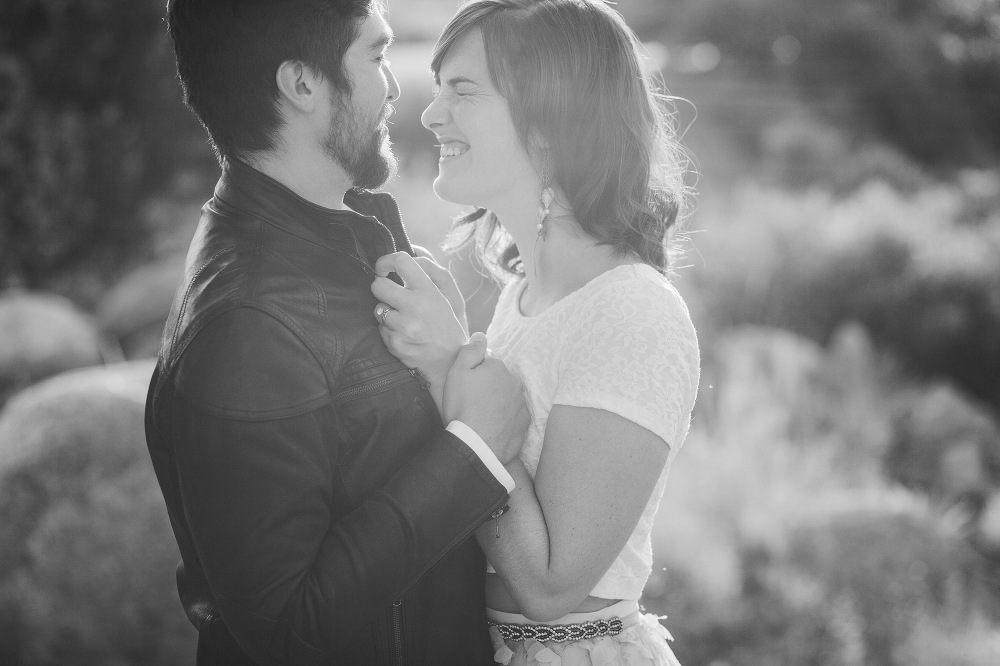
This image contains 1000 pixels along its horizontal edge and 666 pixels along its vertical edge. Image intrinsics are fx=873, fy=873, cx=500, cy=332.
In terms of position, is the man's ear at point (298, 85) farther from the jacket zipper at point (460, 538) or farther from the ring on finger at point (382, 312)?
the jacket zipper at point (460, 538)

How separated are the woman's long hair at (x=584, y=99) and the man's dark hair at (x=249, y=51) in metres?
0.46

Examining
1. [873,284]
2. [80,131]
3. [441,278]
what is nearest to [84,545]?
[441,278]

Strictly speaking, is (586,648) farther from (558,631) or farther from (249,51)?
(249,51)

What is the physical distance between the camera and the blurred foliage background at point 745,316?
161 inches

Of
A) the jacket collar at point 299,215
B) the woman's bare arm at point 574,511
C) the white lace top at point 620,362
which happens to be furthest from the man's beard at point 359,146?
the woman's bare arm at point 574,511

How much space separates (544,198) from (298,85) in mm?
743

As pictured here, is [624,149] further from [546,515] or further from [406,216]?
[406,216]

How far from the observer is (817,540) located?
4.81 metres

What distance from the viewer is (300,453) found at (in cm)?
159

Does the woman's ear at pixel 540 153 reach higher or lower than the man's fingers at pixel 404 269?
higher

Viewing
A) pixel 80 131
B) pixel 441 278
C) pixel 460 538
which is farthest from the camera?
pixel 80 131

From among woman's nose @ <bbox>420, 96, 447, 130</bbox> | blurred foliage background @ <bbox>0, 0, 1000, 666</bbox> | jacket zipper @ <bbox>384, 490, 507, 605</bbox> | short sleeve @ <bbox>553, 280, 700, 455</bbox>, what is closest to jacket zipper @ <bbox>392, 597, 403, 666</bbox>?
jacket zipper @ <bbox>384, 490, 507, 605</bbox>

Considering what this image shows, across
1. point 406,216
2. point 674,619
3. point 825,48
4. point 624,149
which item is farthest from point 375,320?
point 825,48

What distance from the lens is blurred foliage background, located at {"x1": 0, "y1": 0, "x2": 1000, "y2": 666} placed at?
4.08 m
